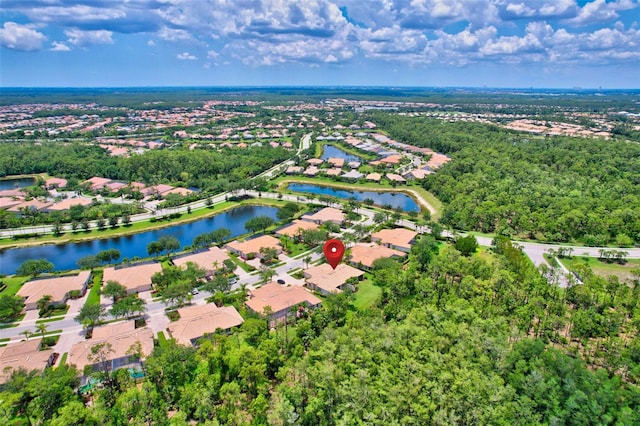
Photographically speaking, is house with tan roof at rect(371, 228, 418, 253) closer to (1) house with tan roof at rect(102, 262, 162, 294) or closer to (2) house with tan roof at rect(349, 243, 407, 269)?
(2) house with tan roof at rect(349, 243, 407, 269)

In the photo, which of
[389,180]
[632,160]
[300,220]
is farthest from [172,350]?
[632,160]

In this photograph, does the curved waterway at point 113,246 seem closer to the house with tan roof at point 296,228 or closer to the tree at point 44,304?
the house with tan roof at point 296,228

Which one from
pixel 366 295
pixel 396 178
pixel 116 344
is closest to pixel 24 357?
pixel 116 344

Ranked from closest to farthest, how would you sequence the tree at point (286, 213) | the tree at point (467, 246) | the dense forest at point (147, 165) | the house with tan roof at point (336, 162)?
the tree at point (467, 246) < the tree at point (286, 213) < the dense forest at point (147, 165) < the house with tan roof at point (336, 162)

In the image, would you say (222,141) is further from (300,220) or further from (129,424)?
(129,424)

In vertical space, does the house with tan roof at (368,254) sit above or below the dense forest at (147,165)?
below

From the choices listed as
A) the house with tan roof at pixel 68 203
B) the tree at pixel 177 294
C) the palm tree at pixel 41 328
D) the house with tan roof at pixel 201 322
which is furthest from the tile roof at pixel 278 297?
the house with tan roof at pixel 68 203
